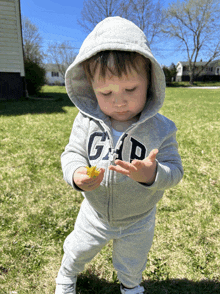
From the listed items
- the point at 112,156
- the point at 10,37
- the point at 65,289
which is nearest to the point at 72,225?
the point at 65,289

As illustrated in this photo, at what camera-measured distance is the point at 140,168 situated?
36.4 inches

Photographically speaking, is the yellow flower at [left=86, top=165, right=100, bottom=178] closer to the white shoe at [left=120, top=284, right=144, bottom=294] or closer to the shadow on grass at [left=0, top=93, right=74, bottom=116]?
the white shoe at [left=120, top=284, right=144, bottom=294]

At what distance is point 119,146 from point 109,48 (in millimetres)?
495

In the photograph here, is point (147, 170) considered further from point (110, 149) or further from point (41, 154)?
point (41, 154)

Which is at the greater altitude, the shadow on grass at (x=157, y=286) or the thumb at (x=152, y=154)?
the thumb at (x=152, y=154)

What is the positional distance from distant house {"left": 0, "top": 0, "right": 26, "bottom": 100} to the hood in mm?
10942

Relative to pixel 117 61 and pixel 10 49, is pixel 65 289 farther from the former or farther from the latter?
pixel 10 49

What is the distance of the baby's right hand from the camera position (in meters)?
0.99

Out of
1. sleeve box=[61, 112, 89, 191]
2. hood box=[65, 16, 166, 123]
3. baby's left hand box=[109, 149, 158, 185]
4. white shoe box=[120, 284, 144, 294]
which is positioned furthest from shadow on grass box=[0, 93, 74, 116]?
baby's left hand box=[109, 149, 158, 185]

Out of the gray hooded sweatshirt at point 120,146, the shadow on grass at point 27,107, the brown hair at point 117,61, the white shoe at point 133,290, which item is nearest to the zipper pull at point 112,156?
the gray hooded sweatshirt at point 120,146

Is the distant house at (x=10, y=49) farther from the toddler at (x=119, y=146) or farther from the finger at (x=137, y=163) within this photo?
the finger at (x=137, y=163)

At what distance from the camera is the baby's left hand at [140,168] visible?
0.90 m

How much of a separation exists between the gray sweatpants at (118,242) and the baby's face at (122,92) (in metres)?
0.67

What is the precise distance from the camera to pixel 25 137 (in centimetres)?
498
